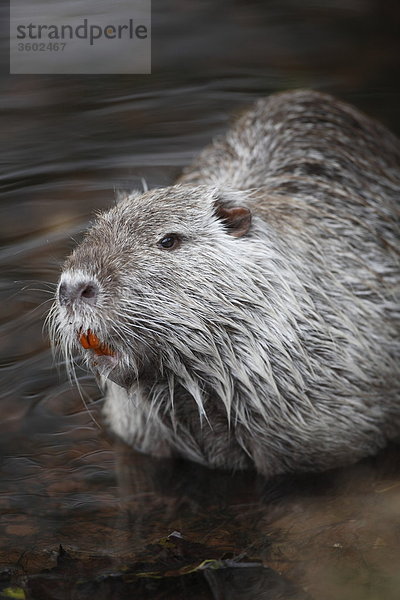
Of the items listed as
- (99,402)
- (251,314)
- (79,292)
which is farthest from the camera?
(99,402)

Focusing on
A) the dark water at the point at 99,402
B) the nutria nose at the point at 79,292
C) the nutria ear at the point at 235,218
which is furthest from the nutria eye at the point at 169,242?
the dark water at the point at 99,402

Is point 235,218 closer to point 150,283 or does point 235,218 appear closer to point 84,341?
point 150,283

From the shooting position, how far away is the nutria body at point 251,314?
362cm

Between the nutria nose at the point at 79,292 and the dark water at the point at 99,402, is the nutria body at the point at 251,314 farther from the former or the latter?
the dark water at the point at 99,402

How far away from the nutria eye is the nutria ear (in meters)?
0.22

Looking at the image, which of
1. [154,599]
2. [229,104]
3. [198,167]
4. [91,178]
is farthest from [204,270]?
[229,104]

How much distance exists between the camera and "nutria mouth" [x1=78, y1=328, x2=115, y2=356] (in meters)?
3.51

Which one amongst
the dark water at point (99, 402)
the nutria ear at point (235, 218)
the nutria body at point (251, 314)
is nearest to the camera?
the dark water at point (99, 402)

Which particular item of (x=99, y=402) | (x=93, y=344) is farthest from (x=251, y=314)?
(x=99, y=402)

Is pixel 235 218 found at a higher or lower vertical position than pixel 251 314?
Result: higher

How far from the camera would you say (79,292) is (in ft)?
11.3

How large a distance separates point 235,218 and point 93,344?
0.77m

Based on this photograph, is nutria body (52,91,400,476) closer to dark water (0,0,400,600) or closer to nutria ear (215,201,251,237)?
nutria ear (215,201,251,237)

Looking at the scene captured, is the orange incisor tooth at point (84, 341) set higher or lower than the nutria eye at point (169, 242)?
lower
